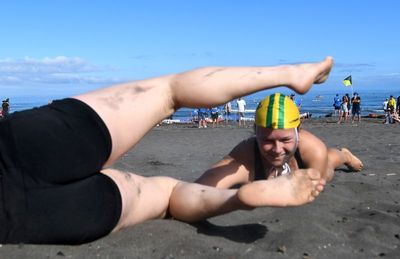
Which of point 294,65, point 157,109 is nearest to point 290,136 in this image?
point 294,65

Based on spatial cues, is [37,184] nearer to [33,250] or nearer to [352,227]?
[33,250]

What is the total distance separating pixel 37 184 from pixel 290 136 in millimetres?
1909

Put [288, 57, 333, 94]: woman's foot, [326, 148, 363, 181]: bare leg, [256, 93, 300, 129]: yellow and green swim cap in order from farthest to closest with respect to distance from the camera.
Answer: [326, 148, 363, 181]: bare leg
[256, 93, 300, 129]: yellow and green swim cap
[288, 57, 333, 94]: woman's foot

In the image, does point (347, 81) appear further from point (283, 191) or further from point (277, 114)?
point (283, 191)

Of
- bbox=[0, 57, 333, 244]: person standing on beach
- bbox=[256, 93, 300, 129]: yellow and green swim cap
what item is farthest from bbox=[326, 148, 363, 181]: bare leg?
bbox=[0, 57, 333, 244]: person standing on beach

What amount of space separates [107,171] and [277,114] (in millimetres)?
1331

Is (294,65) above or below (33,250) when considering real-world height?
above

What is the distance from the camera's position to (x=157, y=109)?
3.25 m

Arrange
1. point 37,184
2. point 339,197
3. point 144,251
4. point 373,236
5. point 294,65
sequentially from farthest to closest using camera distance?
point 339,197 → point 294,65 → point 373,236 → point 144,251 → point 37,184

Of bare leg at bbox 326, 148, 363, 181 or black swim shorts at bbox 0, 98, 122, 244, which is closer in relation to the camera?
black swim shorts at bbox 0, 98, 122, 244

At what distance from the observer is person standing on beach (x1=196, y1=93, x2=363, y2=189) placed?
148 inches

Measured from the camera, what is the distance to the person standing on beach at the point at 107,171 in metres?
2.67

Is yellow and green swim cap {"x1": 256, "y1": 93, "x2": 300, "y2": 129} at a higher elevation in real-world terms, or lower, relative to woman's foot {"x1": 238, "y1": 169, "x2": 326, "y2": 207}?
higher

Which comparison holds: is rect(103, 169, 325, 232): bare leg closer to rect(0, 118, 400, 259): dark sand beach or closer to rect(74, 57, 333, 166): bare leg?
rect(0, 118, 400, 259): dark sand beach
